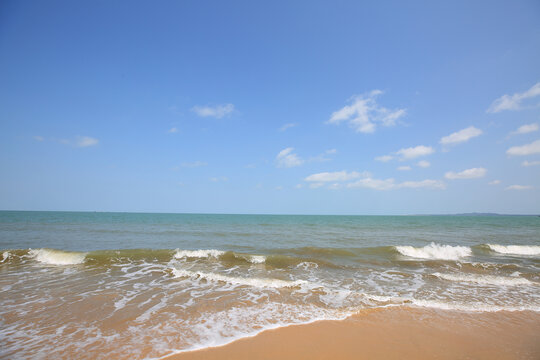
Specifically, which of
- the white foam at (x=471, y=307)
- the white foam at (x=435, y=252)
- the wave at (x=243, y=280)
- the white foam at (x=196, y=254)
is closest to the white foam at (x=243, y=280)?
the wave at (x=243, y=280)

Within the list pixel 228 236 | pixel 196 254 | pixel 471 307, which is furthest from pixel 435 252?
pixel 228 236

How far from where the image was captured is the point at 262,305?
19.4 feet

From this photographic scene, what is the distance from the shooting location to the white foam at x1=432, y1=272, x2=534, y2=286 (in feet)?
27.0

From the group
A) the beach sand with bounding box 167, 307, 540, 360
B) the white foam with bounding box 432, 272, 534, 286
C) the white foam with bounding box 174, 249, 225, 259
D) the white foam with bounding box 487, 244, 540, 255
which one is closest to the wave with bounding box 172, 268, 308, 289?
the beach sand with bounding box 167, 307, 540, 360

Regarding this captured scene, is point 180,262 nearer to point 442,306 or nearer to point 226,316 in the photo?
point 226,316

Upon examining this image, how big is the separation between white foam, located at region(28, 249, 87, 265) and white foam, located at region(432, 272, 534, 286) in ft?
55.3

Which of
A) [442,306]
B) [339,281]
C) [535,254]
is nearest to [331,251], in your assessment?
[339,281]

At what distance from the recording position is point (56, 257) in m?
11.5

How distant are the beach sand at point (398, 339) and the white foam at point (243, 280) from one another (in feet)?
9.55

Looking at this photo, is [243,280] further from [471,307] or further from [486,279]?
[486,279]

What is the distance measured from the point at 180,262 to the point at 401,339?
32.8ft

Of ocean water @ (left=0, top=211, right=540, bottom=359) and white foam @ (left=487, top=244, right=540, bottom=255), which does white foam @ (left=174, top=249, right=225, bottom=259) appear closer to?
ocean water @ (left=0, top=211, right=540, bottom=359)

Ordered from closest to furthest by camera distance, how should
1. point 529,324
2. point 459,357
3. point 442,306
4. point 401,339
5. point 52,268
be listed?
point 459,357 → point 401,339 → point 529,324 → point 442,306 → point 52,268

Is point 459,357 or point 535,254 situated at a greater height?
point 459,357
